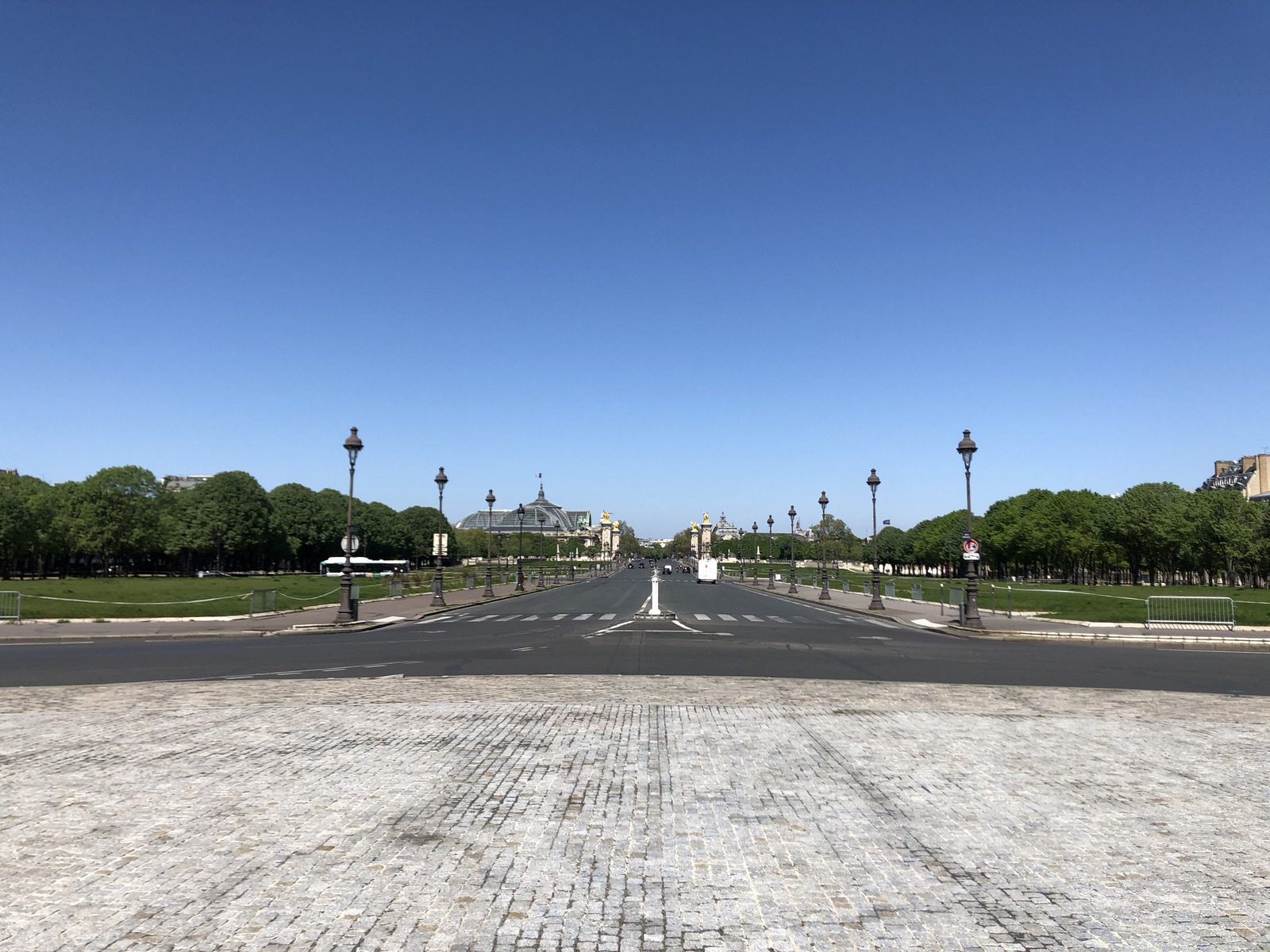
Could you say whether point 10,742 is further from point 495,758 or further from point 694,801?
point 694,801

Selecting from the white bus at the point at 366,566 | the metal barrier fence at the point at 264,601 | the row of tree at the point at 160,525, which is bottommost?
the white bus at the point at 366,566

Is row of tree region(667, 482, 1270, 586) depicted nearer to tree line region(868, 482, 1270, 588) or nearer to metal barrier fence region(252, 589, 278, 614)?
tree line region(868, 482, 1270, 588)

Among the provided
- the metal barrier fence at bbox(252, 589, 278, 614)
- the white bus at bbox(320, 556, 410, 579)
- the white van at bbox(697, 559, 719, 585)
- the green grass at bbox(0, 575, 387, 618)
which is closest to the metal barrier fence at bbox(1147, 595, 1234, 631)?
the metal barrier fence at bbox(252, 589, 278, 614)

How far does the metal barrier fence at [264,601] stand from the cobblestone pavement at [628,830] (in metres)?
22.9

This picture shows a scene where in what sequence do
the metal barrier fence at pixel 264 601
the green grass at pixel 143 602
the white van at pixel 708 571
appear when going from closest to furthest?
the green grass at pixel 143 602 < the metal barrier fence at pixel 264 601 < the white van at pixel 708 571

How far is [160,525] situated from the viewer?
94812 mm

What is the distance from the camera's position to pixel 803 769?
8961mm

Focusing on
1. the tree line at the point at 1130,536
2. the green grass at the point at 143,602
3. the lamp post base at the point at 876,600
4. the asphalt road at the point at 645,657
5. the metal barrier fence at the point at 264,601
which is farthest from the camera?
the tree line at the point at 1130,536

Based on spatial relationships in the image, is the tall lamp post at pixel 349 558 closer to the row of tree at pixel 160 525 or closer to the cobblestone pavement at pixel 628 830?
the cobblestone pavement at pixel 628 830

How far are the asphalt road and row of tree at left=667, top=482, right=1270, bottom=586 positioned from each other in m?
51.6

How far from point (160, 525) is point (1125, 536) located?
10749cm

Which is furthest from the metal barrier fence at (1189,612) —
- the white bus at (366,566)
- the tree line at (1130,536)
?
the white bus at (366,566)

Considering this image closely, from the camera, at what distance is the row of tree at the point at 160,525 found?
88.1 metres

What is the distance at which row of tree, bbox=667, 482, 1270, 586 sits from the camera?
247 feet
